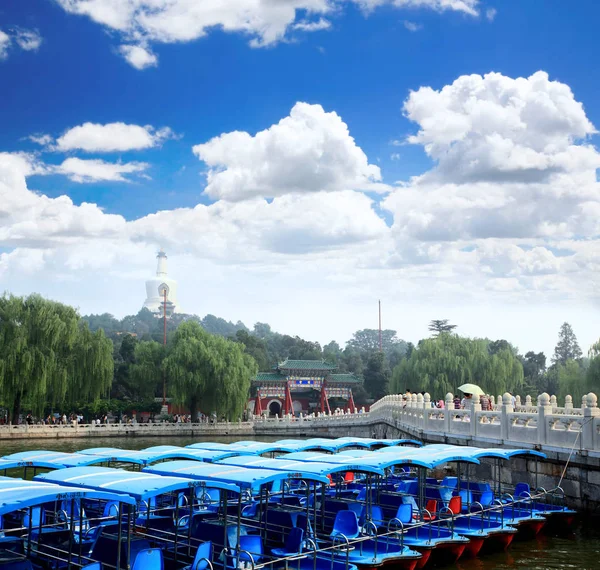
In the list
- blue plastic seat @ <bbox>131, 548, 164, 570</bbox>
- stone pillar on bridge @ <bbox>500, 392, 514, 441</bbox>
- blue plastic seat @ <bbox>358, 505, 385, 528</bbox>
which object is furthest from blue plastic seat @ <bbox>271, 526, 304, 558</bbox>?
stone pillar on bridge @ <bbox>500, 392, 514, 441</bbox>

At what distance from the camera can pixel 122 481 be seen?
35.8 feet

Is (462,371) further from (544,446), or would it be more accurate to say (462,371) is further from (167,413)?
(544,446)


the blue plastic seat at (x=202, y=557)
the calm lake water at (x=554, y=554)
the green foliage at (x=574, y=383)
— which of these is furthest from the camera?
the green foliage at (x=574, y=383)

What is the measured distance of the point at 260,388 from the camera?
6656cm

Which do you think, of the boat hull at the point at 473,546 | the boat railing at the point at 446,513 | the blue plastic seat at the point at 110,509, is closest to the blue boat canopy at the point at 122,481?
the blue plastic seat at the point at 110,509

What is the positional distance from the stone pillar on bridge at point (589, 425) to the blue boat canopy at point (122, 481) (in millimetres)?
10926

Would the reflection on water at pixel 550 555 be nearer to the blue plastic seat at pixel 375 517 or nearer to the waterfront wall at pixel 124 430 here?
the blue plastic seat at pixel 375 517

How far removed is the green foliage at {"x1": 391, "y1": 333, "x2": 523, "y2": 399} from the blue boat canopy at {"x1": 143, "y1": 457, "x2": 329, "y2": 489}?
4129 centimetres

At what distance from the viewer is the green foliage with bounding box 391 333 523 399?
53.2 metres

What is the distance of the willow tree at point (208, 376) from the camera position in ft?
168

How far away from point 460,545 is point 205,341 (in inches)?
1583

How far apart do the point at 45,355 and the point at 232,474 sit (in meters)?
36.2

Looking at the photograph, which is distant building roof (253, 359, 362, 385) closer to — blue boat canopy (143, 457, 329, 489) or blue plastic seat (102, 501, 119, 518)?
blue plastic seat (102, 501, 119, 518)

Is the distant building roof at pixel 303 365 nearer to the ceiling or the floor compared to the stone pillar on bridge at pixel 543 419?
nearer to the ceiling
